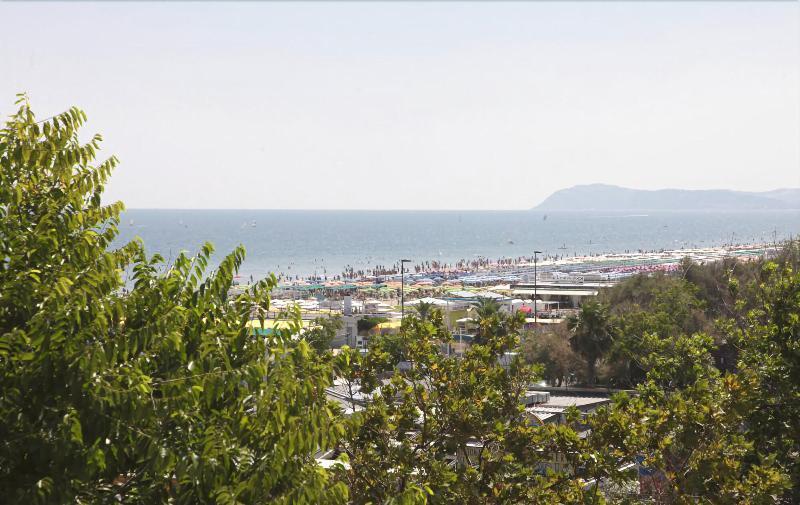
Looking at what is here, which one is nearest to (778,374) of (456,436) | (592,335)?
(456,436)

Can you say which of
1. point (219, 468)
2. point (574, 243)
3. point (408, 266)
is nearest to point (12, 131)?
point (219, 468)

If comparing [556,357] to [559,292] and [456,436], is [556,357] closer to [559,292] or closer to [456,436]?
[456,436]

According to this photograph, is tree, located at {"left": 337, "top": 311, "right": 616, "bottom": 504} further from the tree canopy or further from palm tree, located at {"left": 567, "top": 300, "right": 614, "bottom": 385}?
palm tree, located at {"left": 567, "top": 300, "right": 614, "bottom": 385}

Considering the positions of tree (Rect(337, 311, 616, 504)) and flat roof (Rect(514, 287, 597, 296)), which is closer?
tree (Rect(337, 311, 616, 504))

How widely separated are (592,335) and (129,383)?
30630mm

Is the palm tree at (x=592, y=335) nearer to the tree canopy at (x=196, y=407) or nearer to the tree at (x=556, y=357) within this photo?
the tree at (x=556, y=357)

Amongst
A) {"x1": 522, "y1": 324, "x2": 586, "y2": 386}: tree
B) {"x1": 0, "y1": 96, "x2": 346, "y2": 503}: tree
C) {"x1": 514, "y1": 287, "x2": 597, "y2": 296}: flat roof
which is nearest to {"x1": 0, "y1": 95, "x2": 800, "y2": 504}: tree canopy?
{"x1": 0, "y1": 96, "x2": 346, "y2": 503}: tree

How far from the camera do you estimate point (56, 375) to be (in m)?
4.44

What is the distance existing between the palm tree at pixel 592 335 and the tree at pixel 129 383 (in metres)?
29.2

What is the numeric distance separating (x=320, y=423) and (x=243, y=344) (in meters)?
0.91

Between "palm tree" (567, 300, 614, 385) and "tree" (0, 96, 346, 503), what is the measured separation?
95.9ft

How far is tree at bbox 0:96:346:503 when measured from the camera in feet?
14.1

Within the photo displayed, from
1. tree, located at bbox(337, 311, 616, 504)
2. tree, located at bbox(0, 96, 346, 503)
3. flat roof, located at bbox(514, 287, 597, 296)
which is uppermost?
tree, located at bbox(0, 96, 346, 503)

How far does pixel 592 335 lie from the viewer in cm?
3334
